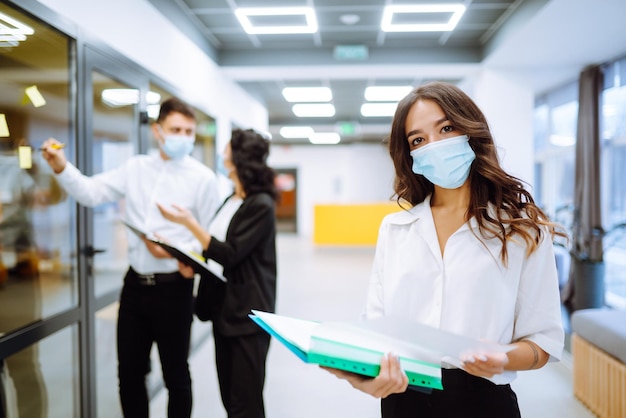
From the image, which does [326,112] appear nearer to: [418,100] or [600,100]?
[600,100]

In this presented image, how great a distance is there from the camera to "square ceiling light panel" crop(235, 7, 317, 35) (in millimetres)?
4293

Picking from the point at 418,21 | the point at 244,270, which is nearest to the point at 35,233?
the point at 244,270

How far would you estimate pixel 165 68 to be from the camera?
3.74m

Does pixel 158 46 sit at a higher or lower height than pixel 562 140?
higher

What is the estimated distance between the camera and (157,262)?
2234 millimetres

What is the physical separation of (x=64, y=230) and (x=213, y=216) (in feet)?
2.56

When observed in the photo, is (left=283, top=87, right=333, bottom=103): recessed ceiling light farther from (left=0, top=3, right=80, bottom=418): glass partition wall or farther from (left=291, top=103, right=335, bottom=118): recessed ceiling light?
(left=0, top=3, right=80, bottom=418): glass partition wall

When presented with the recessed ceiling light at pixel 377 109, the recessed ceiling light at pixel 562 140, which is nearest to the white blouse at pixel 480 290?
the recessed ceiling light at pixel 562 140

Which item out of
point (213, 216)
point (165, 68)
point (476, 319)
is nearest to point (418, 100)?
point (476, 319)

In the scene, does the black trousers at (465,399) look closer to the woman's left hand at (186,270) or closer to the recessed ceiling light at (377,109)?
the woman's left hand at (186,270)

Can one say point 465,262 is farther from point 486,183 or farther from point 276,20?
point 276,20

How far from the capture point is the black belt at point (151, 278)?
221cm

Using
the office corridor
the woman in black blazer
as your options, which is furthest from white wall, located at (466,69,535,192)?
the woman in black blazer

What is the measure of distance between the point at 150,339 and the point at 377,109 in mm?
8060
